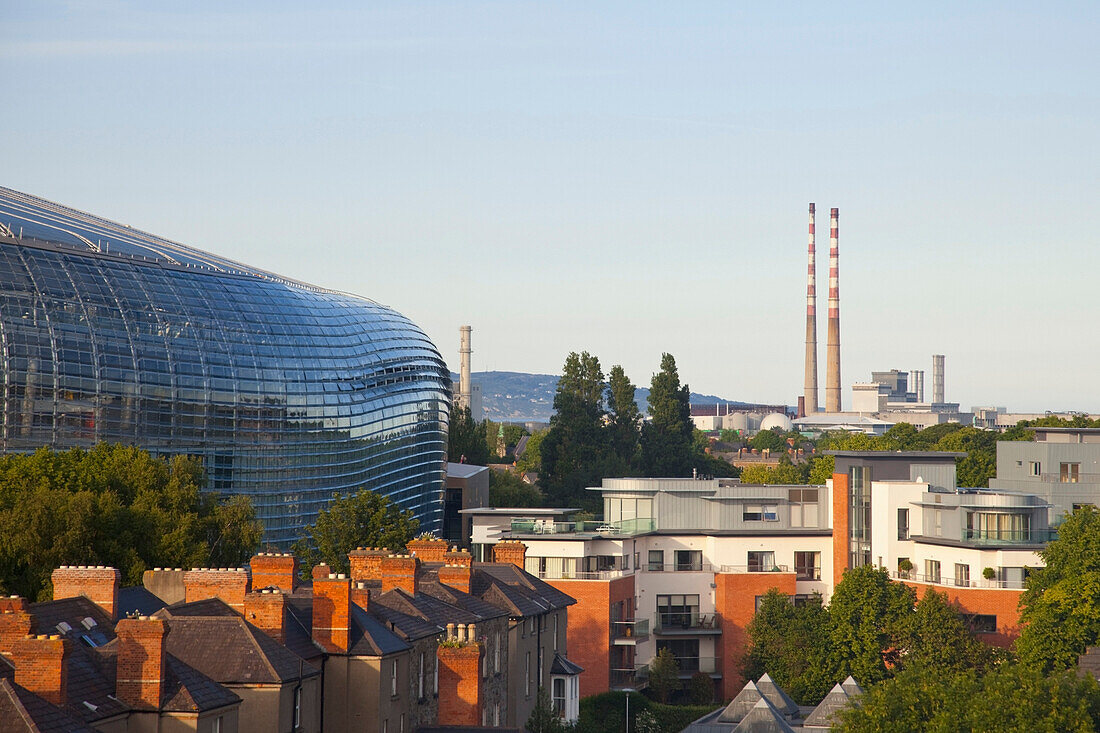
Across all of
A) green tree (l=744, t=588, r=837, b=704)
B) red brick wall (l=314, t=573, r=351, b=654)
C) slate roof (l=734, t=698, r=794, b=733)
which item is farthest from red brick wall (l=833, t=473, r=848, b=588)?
red brick wall (l=314, t=573, r=351, b=654)

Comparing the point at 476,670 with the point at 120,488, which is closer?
the point at 476,670

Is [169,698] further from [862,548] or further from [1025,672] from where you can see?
[862,548]

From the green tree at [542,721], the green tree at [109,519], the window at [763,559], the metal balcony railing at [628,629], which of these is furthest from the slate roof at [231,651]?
the window at [763,559]

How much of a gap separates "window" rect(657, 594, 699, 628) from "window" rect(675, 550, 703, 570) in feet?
7.96

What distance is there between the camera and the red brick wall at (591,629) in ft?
303

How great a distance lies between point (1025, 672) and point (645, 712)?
35474 mm

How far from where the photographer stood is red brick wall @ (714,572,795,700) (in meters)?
102

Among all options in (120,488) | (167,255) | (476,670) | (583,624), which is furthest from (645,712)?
(167,255)

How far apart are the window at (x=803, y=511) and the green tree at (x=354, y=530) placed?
28373 millimetres

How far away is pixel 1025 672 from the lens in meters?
54.5

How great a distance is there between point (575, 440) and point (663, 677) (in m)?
Result: 57.6

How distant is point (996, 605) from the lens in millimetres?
96812

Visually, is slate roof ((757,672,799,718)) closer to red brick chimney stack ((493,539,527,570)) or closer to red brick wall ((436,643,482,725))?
red brick chimney stack ((493,539,527,570))

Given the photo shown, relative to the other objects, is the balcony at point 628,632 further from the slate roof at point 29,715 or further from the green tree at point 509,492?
the slate roof at point 29,715
